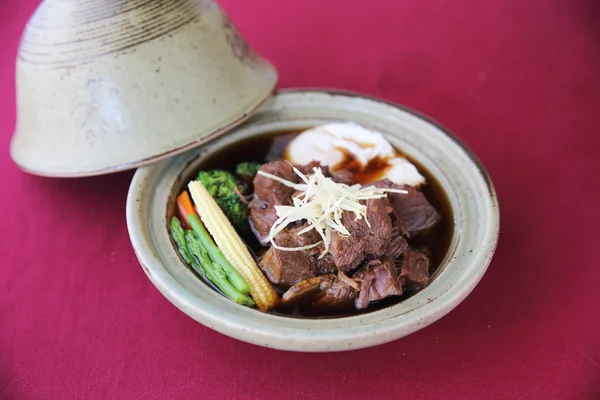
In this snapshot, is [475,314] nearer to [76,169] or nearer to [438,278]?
[438,278]

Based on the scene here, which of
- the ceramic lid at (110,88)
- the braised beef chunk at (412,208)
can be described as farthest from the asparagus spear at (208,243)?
the braised beef chunk at (412,208)

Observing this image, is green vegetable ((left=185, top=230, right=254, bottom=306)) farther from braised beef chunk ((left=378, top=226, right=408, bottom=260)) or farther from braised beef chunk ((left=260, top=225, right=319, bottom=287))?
braised beef chunk ((left=378, top=226, right=408, bottom=260))

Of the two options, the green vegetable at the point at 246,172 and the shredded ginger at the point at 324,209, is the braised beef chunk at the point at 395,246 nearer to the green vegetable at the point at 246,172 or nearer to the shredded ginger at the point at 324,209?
the shredded ginger at the point at 324,209

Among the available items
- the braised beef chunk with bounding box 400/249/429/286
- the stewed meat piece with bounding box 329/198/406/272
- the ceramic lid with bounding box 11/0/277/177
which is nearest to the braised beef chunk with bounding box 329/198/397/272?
the stewed meat piece with bounding box 329/198/406/272

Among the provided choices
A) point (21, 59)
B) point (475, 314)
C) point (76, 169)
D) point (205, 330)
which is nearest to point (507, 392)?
point (475, 314)

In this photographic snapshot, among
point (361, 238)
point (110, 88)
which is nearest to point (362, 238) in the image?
point (361, 238)
